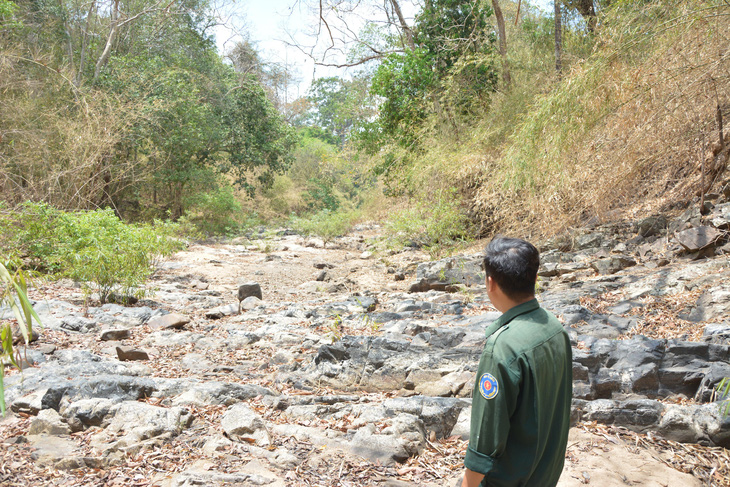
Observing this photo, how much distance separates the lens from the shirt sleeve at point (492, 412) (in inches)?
53.1

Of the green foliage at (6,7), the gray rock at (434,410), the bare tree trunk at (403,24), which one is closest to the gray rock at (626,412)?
the gray rock at (434,410)

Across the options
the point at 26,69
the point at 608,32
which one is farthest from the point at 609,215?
the point at 26,69

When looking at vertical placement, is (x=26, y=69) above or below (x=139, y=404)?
above

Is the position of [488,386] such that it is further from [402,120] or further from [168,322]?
[402,120]

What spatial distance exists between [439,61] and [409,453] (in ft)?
39.8

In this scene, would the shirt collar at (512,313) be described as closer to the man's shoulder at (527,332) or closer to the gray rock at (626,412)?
the man's shoulder at (527,332)

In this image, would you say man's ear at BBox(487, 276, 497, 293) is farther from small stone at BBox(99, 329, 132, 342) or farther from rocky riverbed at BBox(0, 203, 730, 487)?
small stone at BBox(99, 329, 132, 342)

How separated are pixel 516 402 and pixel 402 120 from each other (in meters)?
13.1

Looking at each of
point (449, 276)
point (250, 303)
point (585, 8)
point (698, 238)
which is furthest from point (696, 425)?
→ point (585, 8)

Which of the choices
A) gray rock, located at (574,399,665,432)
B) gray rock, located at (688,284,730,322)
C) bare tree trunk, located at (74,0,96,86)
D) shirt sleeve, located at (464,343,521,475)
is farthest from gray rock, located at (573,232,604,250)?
bare tree trunk, located at (74,0,96,86)

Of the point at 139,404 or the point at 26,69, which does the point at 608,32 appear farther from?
the point at 26,69

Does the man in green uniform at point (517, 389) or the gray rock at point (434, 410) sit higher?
the man in green uniform at point (517, 389)

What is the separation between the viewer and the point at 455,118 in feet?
41.3

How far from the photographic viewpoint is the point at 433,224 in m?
10.1
